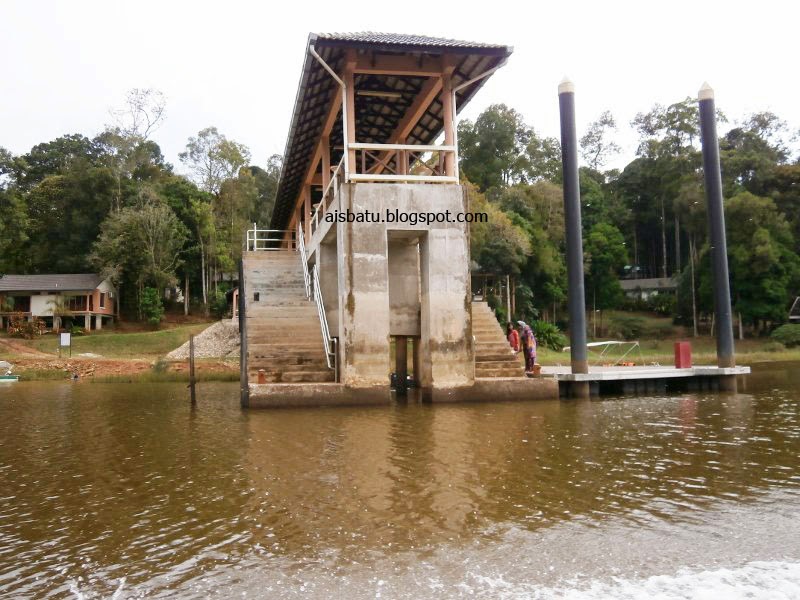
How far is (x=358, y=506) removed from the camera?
582cm

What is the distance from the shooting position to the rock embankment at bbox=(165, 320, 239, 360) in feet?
110

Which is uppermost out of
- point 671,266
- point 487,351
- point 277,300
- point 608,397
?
point 671,266

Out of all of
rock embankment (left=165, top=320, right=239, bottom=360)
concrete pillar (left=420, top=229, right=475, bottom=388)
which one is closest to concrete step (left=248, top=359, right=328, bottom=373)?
concrete pillar (left=420, top=229, right=475, bottom=388)

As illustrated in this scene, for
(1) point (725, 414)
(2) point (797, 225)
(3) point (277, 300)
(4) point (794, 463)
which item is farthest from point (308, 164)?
(2) point (797, 225)

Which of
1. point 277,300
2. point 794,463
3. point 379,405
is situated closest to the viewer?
→ point 794,463

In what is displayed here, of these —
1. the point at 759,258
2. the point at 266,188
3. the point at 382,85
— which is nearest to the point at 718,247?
the point at 382,85

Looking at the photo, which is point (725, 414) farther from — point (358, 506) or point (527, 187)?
point (527, 187)

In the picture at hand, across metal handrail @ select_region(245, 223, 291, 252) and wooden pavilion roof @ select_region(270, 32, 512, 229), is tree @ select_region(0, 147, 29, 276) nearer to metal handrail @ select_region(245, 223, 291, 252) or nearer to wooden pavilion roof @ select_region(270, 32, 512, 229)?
metal handrail @ select_region(245, 223, 291, 252)

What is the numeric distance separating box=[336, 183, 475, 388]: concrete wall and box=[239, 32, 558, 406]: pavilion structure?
2 cm

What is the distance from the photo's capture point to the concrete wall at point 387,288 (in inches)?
525

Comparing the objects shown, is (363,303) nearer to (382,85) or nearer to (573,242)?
(573,242)

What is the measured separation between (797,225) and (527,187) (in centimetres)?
1719

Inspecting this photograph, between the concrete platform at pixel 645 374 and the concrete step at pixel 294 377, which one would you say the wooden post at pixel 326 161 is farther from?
the concrete platform at pixel 645 374

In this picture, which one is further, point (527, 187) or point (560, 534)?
point (527, 187)
